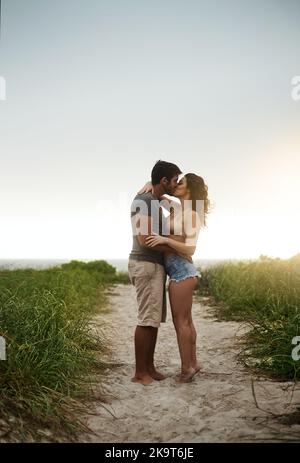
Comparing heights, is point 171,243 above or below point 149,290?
above

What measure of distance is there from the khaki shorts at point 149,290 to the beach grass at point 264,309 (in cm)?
127

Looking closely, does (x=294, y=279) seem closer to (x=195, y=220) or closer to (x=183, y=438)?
(x=195, y=220)

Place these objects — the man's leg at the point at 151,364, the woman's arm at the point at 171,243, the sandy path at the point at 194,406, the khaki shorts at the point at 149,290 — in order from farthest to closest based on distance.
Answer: the man's leg at the point at 151,364 < the khaki shorts at the point at 149,290 < the woman's arm at the point at 171,243 < the sandy path at the point at 194,406

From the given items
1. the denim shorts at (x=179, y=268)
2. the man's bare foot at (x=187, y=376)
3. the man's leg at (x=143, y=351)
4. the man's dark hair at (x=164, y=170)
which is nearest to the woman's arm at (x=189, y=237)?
the denim shorts at (x=179, y=268)

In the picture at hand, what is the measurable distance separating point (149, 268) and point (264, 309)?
9.54 feet

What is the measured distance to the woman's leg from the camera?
443cm

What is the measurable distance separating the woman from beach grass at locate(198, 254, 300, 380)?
0.87 meters

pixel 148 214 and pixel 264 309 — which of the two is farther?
pixel 264 309

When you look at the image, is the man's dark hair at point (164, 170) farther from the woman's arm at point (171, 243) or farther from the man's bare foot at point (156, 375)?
the man's bare foot at point (156, 375)

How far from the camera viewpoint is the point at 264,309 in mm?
6645

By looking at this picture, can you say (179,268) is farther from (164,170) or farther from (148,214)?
(164,170)

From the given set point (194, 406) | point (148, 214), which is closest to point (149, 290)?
point (148, 214)

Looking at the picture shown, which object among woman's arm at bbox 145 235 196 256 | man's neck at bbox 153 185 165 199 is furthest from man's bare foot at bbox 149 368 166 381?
man's neck at bbox 153 185 165 199

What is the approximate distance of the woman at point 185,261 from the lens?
4.44 meters
